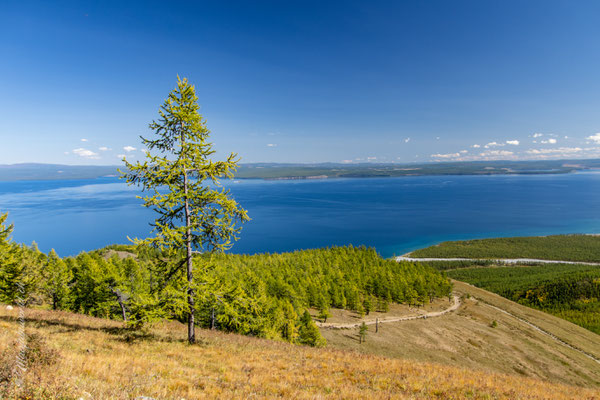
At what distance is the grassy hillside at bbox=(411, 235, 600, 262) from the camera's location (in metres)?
133

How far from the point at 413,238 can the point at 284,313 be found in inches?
5732

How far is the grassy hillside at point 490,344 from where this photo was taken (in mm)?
40250

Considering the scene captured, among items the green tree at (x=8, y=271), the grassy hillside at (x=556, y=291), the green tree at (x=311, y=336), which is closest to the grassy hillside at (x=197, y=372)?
the green tree at (x=8, y=271)

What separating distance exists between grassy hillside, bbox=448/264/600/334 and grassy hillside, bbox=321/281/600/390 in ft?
51.1

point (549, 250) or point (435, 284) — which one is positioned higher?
point (435, 284)

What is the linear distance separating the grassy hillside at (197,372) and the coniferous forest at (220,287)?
1685 millimetres

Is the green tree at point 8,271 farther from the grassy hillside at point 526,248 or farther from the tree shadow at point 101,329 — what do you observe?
the grassy hillside at point 526,248

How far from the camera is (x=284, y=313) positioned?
42500 millimetres

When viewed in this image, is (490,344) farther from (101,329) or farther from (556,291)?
(556,291)

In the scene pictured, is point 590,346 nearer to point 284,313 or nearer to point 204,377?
point 284,313

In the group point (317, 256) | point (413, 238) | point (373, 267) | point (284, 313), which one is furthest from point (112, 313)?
point (413, 238)

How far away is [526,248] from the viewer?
142 meters

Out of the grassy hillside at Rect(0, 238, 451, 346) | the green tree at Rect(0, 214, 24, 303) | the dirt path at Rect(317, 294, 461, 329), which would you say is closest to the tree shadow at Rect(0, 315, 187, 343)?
the grassy hillside at Rect(0, 238, 451, 346)

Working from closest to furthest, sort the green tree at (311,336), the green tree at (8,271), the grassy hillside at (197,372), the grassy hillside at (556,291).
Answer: the grassy hillside at (197,372), the green tree at (8,271), the green tree at (311,336), the grassy hillside at (556,291)
